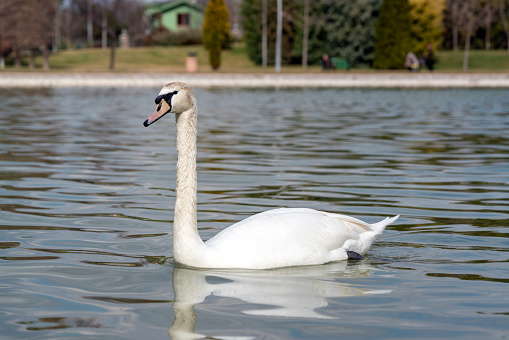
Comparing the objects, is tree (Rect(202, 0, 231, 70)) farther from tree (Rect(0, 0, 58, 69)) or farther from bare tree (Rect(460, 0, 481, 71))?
bare tree (Rect(460, 0, 481, 71))

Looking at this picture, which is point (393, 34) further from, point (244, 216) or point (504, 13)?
point (244, 216)

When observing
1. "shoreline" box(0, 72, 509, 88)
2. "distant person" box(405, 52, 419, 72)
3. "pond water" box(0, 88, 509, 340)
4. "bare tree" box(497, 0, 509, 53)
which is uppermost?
"bare tree" box(497, 0, 509, 53)

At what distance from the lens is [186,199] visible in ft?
17.6

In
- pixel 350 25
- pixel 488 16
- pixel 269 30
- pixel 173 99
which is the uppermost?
pixel 488 16

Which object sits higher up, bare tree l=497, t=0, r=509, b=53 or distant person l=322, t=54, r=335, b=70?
bare tree l=497, t=0, r=509, b=53

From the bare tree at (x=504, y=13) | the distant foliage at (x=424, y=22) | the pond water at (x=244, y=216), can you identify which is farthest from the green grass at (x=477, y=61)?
the pond water at (x=244, y=216)

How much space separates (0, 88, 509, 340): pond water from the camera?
450cm

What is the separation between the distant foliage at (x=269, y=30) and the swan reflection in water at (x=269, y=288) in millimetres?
58067

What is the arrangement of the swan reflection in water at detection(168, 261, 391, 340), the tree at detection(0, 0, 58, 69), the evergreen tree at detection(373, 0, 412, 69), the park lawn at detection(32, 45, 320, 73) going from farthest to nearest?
the park lawn at detection(32, 45, 320, 73)
the tree at detection(0, 0, 58, 69)
the evergreen tree at detection(373, 0, 412, 69)
the swan reflection in water at detection(168, 261, 391, 340)

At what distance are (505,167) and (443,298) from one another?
23.1 feet

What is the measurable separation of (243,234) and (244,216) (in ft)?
8.19

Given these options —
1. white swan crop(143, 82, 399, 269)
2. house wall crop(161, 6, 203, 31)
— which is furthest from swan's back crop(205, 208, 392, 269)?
house wall crop(161, 6, 203, 31)

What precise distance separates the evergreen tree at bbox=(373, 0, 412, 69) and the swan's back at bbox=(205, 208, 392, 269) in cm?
4709

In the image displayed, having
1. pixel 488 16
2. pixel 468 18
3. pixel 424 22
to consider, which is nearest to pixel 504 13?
pixel 488 16
